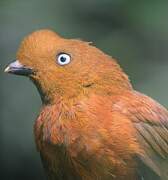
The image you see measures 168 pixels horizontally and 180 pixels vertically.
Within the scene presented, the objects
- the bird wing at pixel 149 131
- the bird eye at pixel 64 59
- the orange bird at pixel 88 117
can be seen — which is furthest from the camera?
the bird eye at pixel 64 59

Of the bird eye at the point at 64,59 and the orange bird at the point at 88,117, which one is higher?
the bird eye at the point at 64,59

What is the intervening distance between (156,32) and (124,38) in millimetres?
328

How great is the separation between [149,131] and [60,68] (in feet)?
2.75

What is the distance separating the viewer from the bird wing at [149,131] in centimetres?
996

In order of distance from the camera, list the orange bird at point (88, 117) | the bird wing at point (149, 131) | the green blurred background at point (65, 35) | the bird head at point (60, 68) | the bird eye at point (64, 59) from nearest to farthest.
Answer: the orange bird at point (88, 117)
the bird wing at point (149, 131)
the bird head at point (60, 68)
the bird eye at point (64, 59)
the green blurred background at point (65, 35)

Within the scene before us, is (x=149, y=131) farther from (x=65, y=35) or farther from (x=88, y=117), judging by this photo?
(x=65, y=35)

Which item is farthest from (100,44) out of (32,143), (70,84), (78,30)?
(70,84)

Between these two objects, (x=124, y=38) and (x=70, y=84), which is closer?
(x=70, y=84)

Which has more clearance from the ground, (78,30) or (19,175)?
(78,30)

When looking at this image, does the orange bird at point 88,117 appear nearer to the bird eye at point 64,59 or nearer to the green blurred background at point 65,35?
the bird eye at point 64,59

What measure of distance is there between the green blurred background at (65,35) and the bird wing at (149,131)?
1679 millimetres

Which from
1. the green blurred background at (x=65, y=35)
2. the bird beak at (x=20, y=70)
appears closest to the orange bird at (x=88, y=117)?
the bird beak at (x=20, y=70)

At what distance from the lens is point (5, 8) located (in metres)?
12.8

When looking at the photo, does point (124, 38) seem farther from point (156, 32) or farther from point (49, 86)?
point (49, 86)
